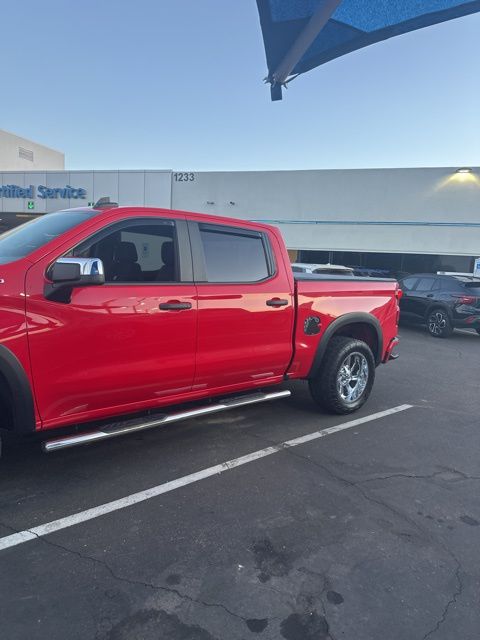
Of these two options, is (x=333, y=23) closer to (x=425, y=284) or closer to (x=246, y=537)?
(x=425, y=284)

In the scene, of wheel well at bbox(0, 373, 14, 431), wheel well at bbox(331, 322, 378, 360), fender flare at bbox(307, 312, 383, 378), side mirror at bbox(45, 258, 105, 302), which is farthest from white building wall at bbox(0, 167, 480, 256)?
wheel well at bbox(0, 373, 14, 431)

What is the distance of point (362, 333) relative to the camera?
5758 mm

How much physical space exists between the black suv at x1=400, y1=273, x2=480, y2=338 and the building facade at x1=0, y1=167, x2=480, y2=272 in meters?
9.95

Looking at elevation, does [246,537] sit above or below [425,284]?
below

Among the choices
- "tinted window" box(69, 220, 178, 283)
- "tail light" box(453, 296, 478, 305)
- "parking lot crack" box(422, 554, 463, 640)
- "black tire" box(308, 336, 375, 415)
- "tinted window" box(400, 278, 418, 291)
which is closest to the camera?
"parking lot crack" box(422, 554, 463, 640)

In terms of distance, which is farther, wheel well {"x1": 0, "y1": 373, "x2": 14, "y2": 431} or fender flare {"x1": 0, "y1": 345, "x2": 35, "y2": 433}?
wheel well {"x1": 0, "y1": 373, "x2": 14, "y2": 431}

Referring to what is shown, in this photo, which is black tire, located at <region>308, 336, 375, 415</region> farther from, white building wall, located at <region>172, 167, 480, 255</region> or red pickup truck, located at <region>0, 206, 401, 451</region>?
white building wall, located at <region>172, 167, 480, 255</region>

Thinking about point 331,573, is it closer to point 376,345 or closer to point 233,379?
point 233,379

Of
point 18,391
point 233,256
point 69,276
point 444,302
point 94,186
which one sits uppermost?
point 94,186

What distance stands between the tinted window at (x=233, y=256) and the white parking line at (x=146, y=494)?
1.59 meters

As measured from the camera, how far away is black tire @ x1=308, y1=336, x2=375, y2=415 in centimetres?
513

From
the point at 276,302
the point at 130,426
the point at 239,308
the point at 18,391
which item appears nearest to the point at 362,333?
the point at 276,302

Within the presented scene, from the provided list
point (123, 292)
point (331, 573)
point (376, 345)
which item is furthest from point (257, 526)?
point (376, 345)

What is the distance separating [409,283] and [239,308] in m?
10.7
